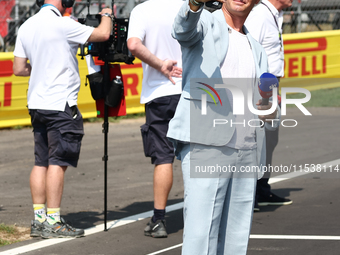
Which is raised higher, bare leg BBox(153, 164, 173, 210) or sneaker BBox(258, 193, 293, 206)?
bare leg BBox(153, 164, 173, 210)

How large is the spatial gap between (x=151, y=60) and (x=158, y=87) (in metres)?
0.27

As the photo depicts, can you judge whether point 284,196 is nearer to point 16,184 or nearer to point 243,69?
point 16,184

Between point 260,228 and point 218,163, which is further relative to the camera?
point 260,228

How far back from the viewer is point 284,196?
6988 millimetres

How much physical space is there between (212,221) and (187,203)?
18 cm

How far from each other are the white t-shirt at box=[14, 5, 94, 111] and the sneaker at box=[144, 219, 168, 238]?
4.39 feet

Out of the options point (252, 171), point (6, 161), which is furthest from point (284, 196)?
point (6, 161)

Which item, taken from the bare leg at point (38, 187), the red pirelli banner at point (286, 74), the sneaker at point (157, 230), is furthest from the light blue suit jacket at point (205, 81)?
the red pirelli banner at point (286, 74)

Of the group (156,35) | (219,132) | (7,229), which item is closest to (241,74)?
(219,132)

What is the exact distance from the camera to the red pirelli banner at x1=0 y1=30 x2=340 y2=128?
1099 centimetres

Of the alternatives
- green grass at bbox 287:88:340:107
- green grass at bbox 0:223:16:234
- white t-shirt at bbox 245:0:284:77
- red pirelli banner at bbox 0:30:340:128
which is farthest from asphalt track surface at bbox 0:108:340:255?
green grass at bbox 287:88:340:107

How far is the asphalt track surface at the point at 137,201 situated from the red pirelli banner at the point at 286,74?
590 mm

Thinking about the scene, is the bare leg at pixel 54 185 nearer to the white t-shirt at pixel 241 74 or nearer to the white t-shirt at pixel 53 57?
the white t-shirt at pixel 53 57

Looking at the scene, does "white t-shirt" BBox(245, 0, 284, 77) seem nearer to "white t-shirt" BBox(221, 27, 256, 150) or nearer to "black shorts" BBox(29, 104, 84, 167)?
"black shorts" BBox(29, 104, 84, 167)
